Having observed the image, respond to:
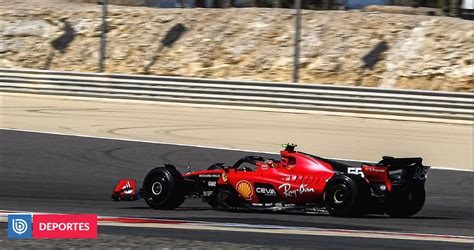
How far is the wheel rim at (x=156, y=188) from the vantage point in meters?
11.9

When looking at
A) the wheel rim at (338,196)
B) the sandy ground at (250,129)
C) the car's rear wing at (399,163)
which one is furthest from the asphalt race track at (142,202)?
the sandy ground at (250,129)

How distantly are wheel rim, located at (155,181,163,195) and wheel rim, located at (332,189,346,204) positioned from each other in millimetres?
2038

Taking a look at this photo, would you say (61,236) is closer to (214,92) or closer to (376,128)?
(376,128)

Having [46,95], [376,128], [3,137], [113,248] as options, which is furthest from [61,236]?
[46,95]

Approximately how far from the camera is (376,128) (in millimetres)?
22703

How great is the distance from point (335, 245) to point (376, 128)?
46.3 feet

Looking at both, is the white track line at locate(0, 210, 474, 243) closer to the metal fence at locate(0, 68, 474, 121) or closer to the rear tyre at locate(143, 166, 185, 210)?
the rear tyre at locate(143, 166, 185, 210)

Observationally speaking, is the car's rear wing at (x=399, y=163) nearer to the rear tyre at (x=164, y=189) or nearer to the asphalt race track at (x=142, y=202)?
the asphalt race track at (x=142, y=202)

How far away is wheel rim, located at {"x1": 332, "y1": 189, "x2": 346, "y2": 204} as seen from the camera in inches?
437

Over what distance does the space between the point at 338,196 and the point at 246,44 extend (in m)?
19.2

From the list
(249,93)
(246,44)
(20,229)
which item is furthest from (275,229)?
(246,44)

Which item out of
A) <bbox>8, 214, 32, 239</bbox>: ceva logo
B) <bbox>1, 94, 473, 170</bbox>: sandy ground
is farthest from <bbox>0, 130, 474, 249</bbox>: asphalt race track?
<bbox>1, 94, 473, 170</bbox>: sandy ground

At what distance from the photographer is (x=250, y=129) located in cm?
2186

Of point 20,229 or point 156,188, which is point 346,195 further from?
point 20,229
